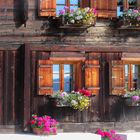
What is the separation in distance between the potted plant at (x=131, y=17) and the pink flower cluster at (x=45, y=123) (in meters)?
3.56

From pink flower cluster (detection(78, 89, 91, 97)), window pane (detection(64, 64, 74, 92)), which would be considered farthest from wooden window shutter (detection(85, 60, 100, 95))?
window pane (detection(64, 64, 74, 92))

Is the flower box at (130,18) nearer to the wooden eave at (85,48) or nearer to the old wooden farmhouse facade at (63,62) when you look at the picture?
the old wooden farmhouse facade at (63,62)

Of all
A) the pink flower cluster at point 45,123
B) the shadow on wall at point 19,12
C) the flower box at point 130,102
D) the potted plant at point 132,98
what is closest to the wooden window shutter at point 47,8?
the shadow on wall at point 19,12

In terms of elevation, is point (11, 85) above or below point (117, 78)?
below

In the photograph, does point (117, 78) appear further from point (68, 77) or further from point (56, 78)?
point (56, 78)

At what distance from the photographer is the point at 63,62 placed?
45.6 feet

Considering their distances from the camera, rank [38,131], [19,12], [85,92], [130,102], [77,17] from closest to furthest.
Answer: [38,131]
[77,17]
[85,92]
[19,12]
[130,102]

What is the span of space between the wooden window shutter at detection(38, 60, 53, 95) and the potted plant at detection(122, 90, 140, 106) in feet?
7.31

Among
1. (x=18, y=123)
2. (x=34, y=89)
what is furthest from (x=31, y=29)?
(x=18, y=123)

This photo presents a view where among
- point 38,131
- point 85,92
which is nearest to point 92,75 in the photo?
point 85,92

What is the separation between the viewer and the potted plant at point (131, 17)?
13.7m

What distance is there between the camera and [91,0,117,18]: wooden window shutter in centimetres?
1395

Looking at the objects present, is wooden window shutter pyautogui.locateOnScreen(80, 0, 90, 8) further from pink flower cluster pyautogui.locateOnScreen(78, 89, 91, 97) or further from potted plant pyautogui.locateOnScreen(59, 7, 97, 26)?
pink flower cluster pyautogui.locateOnScreen(78, 89, 91, 97)

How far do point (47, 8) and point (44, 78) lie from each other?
2022mm
